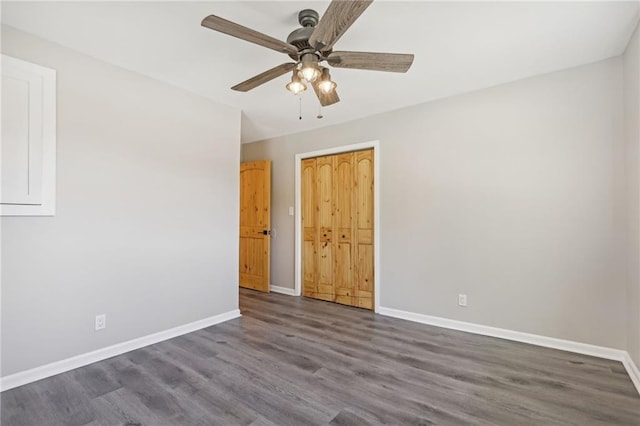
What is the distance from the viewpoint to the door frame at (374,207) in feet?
12.5

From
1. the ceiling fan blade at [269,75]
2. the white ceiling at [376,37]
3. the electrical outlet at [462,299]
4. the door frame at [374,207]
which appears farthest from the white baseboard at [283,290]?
the ceiling fan blade at [269,75]

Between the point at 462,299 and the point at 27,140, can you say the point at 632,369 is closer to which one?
the point at 462,299

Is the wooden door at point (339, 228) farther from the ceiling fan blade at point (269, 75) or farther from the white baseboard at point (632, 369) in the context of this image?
the white baseboard at point (632, 369)

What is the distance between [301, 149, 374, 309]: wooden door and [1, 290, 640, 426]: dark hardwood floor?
116 centimetres

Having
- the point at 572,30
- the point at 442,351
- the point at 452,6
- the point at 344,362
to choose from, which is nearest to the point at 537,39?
the point at 572,30

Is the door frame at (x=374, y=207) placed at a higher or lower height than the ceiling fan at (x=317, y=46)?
lower

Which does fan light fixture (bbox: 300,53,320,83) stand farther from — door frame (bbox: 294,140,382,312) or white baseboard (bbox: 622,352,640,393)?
white baseboard (bbox: 622,352,640,393)

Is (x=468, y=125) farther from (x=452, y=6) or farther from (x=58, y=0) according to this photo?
(x=58, y=0)

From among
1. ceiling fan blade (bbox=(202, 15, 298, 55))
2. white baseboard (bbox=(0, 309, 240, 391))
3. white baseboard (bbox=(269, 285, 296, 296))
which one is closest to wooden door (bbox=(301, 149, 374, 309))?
white baseboard (bbox=(269, 285, 296, 296))

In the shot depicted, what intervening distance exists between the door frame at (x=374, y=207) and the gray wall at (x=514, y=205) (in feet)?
0.27

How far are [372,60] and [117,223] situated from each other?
2432mm

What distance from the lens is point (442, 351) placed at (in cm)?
270

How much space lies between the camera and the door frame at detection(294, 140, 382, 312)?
381 cm

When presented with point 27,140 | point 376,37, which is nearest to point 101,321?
point 27,140
